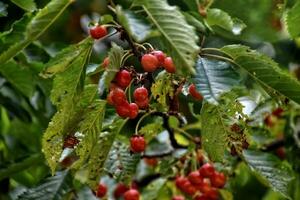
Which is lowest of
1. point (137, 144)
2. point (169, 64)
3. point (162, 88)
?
point (137, 144)

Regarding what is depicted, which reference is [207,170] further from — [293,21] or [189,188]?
[293,21]

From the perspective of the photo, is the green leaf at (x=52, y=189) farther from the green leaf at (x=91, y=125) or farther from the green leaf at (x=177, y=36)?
the green leaf at (x=177, y=36)

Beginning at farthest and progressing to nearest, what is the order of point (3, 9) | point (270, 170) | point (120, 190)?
point (120, 190), point (270, 170), point (3, 9)

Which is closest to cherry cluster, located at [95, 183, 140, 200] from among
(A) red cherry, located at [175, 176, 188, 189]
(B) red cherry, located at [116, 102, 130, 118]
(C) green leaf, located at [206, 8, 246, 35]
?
(A) red cherry, located at [175, 176, 188, 189]

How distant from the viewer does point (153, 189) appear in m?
1.75

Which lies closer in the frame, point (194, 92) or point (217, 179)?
point (194, 92)

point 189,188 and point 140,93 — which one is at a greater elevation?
point 140,93

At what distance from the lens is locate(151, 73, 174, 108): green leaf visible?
3.77 feet

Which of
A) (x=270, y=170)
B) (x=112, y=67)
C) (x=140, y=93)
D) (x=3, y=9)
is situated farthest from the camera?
(x=270, y=170)

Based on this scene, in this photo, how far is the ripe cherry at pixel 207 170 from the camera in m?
1.50

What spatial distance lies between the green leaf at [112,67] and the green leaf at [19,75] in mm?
564

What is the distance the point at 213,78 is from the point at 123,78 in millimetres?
146

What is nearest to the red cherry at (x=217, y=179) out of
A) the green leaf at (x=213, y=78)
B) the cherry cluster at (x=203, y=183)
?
the cherry cluster at (x=203, y=183)

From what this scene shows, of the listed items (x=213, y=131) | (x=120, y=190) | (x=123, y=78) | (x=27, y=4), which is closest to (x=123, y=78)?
(x=123, y=78)
